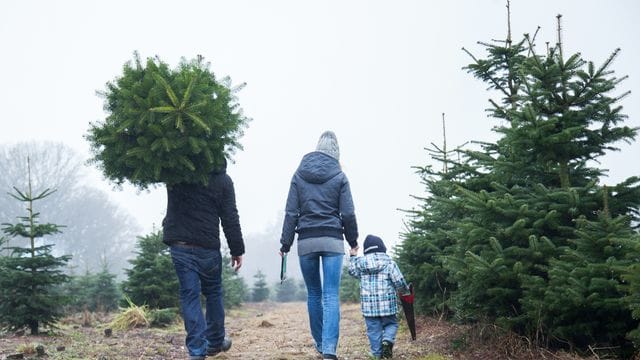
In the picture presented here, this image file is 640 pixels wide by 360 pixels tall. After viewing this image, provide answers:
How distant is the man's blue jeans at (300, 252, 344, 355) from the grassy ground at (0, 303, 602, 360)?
606mm

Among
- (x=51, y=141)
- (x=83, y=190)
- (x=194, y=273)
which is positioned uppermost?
(x=51, y=141)

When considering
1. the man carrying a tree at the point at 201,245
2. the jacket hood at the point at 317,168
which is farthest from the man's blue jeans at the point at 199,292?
the jacket hood at the point at 317,168

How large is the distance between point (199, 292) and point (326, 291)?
48.4 inches

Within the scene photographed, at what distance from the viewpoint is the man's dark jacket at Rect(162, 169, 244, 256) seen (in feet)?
17.2

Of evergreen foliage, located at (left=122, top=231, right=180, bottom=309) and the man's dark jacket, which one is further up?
the man's dark jacket

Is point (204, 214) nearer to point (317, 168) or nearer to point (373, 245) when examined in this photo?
point (317, 168)

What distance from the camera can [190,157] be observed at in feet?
16.8

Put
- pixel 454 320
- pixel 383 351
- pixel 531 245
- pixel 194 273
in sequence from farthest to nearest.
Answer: pixel 454 320, pixel 383 351, pixel 194 273, pixel 531 245

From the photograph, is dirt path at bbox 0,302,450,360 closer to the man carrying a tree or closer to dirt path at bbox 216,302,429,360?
dirt path at bbox 216,302,429,360

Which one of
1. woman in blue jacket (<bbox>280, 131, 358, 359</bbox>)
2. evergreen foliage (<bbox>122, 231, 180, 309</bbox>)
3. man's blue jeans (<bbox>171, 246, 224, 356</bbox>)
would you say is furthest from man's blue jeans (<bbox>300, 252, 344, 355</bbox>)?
evergreen foliage (<bbox>122, 231, 180, 309</bbox>)

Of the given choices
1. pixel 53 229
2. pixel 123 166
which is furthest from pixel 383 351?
pixel 53 229

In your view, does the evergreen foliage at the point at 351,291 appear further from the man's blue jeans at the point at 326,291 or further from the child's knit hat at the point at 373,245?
the man's blue jeans at the point at 326,291

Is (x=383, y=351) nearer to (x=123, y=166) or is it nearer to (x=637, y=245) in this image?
(x=637, y=245)

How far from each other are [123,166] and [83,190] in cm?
4796
